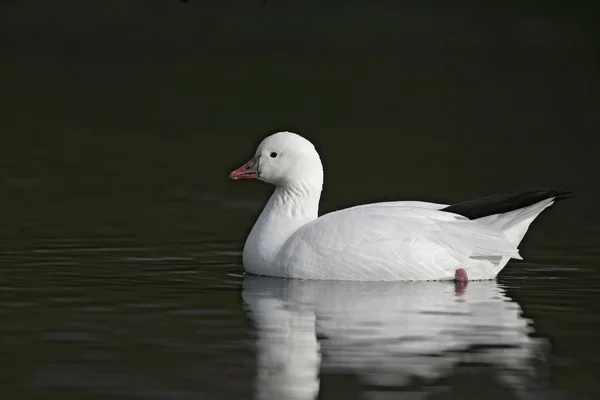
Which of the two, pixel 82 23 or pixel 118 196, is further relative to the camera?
pixel 82 23

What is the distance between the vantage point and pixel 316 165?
13312 mm

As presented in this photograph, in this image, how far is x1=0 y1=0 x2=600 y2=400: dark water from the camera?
9.66 m

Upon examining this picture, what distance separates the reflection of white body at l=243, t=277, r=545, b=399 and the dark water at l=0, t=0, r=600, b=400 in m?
0.03

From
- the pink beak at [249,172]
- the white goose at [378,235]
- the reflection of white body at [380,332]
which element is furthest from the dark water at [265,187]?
the pink beak at [249,172]

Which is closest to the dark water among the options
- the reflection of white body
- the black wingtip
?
the reflection of white body

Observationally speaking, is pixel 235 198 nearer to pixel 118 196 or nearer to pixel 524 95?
pixel 118 196

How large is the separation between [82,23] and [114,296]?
3215 centimetres

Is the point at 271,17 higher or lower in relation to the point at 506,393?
higher

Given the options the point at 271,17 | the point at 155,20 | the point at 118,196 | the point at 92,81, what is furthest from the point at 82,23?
the point at 118,196

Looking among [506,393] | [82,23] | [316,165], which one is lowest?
[506,393]

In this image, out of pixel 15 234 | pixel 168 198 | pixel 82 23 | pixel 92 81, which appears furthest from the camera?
pixel 82 23

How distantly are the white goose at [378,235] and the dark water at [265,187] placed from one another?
189 millimetres

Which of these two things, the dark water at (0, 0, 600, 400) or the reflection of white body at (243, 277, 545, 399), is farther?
the dark water at (0, 0, 600, 400)

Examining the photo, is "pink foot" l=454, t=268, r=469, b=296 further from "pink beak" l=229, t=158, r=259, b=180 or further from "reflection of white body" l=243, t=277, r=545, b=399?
"pink beak" l=229, t=158, r=259, b=180
